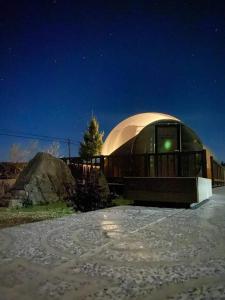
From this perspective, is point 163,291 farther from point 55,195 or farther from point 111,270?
point 55,195

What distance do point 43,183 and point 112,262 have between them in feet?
20.3

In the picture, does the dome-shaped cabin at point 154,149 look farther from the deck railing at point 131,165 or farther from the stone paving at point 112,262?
the stone paving at point 112,262

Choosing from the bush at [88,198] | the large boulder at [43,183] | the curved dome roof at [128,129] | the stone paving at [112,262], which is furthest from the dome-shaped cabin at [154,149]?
the stone paving at [112,262]

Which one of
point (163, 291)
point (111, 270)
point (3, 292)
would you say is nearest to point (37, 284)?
point (3, 292)

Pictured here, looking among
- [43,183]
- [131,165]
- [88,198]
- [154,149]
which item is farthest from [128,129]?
[88,198]

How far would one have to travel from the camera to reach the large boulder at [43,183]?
24.1 feet

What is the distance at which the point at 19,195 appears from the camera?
732 cm

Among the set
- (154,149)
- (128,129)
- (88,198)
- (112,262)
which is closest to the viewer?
(112,262)

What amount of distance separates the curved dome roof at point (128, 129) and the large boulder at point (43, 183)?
34.7 feet

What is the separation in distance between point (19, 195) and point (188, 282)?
6417 mm

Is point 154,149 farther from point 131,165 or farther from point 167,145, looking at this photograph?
point 131,165

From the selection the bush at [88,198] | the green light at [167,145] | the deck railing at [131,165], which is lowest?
the bush at [88,198]

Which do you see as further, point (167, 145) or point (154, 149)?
point (154, 149)

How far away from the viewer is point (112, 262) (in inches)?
70.9
